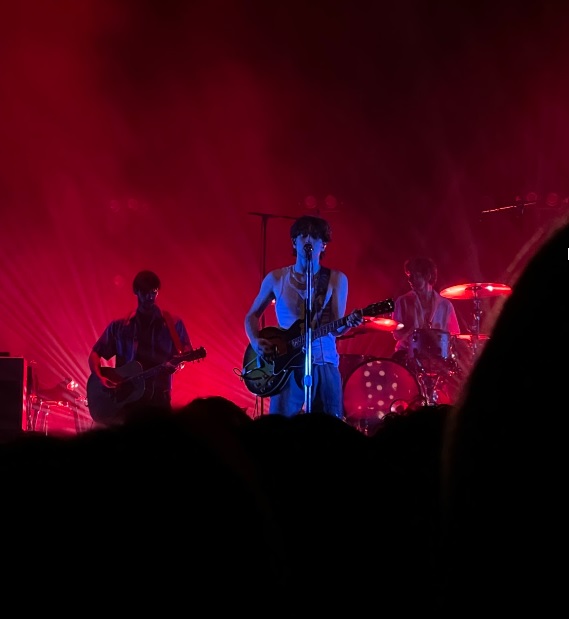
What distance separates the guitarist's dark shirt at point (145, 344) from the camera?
6.27m

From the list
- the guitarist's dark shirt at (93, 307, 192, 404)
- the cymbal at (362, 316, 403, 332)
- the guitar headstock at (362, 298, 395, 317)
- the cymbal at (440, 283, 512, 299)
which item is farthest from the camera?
the cymbal at (440, 283, 512, 299)

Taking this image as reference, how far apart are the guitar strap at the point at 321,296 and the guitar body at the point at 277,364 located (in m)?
0.14

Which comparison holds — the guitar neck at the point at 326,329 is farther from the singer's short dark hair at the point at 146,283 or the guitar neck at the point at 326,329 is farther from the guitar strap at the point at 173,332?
the singer's short dark hair at the point at 146,283

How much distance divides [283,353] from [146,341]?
5.61ft

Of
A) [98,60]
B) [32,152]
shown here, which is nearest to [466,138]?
[98,60]

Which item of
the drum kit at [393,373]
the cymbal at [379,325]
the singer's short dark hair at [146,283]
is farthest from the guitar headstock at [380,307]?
the singer's short dark hair at [146,283]

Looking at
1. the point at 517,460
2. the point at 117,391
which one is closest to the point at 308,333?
the point at 117,391

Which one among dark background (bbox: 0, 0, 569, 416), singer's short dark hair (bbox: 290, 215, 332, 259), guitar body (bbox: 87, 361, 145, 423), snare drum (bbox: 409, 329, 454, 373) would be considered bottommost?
guitar body (bbox: 87, 361, 145, 423)

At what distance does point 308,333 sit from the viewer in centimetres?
456

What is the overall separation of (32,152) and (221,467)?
10.4 m

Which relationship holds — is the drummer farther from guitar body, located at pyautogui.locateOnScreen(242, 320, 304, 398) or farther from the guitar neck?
the guitar neck

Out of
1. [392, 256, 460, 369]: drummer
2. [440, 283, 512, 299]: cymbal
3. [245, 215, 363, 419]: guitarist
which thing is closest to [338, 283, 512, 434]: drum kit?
[392, 256, 460, 369]: drummer

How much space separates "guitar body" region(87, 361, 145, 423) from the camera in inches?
243

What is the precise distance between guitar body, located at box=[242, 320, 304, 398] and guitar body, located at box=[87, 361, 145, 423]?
50.1 inches
